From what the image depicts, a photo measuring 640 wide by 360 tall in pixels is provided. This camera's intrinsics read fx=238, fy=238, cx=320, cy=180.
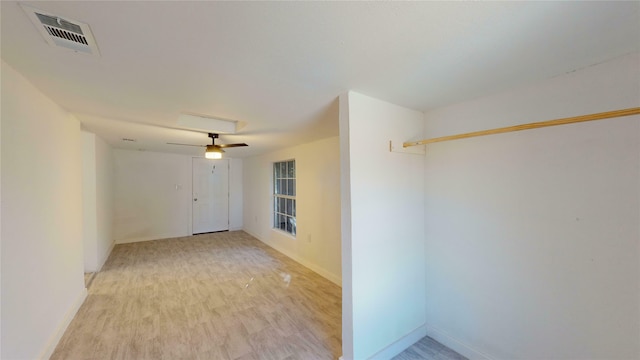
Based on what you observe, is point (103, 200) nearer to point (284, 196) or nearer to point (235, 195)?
point (235, 195)

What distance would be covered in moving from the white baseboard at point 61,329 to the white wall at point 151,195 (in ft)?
9.82

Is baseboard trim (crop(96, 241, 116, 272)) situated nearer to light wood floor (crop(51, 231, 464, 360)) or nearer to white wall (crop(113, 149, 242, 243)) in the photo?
light wood floor (crop(51, 231, 464, 360))

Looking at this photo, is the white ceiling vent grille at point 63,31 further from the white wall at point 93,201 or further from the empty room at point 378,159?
the white wall at point 93,201

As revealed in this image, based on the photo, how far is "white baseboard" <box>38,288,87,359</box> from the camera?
6.28ft

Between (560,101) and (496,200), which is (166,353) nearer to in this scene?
(496,200)

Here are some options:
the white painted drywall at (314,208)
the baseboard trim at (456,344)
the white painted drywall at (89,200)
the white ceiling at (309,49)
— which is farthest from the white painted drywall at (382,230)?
the white painted drywall at (89,200)

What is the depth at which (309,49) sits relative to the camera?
1.24 m

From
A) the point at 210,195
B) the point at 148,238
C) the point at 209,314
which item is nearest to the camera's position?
the point at 209,314

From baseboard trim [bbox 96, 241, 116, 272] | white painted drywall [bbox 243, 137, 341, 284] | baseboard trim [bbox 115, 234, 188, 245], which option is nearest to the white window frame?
white painted drywall [bbox 243, 137, 341, 284]

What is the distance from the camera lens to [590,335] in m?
1.47

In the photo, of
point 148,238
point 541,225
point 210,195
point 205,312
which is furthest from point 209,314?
point 210,195

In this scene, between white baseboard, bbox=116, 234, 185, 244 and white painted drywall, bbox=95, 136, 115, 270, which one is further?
white baseboard, bbox=116, 234, 185, 244

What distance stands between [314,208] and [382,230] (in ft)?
6.78

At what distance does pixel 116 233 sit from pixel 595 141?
24.4 feet
